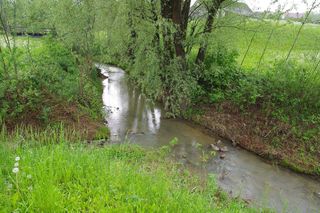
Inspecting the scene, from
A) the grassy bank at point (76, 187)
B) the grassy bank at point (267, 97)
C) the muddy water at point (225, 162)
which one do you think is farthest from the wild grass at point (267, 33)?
the grassy bank at point (76, 187)

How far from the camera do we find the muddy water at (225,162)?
4.48 meters

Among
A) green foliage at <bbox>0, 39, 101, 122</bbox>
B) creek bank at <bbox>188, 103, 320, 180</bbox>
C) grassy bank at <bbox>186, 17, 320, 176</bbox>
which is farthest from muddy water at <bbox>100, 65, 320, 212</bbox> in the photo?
green foliage at <bbox>0, 39, 101, 122</bbox>

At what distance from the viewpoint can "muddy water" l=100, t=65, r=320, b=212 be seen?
14.7 ft

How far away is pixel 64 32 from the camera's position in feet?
21.8

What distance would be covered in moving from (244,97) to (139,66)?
2.92 meters

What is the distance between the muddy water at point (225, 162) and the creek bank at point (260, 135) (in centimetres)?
24

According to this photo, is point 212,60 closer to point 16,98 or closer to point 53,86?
point 53,86

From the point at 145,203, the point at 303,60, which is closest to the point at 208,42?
the point at 303,60

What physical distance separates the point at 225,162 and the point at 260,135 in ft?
4.78

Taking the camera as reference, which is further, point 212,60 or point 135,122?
point 212,60

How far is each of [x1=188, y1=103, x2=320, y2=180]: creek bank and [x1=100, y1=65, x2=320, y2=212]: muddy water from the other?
241 mm

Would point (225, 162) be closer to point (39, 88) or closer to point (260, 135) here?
point (260, 135)

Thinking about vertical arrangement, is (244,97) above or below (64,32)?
below

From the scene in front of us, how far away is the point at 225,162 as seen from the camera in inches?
217
